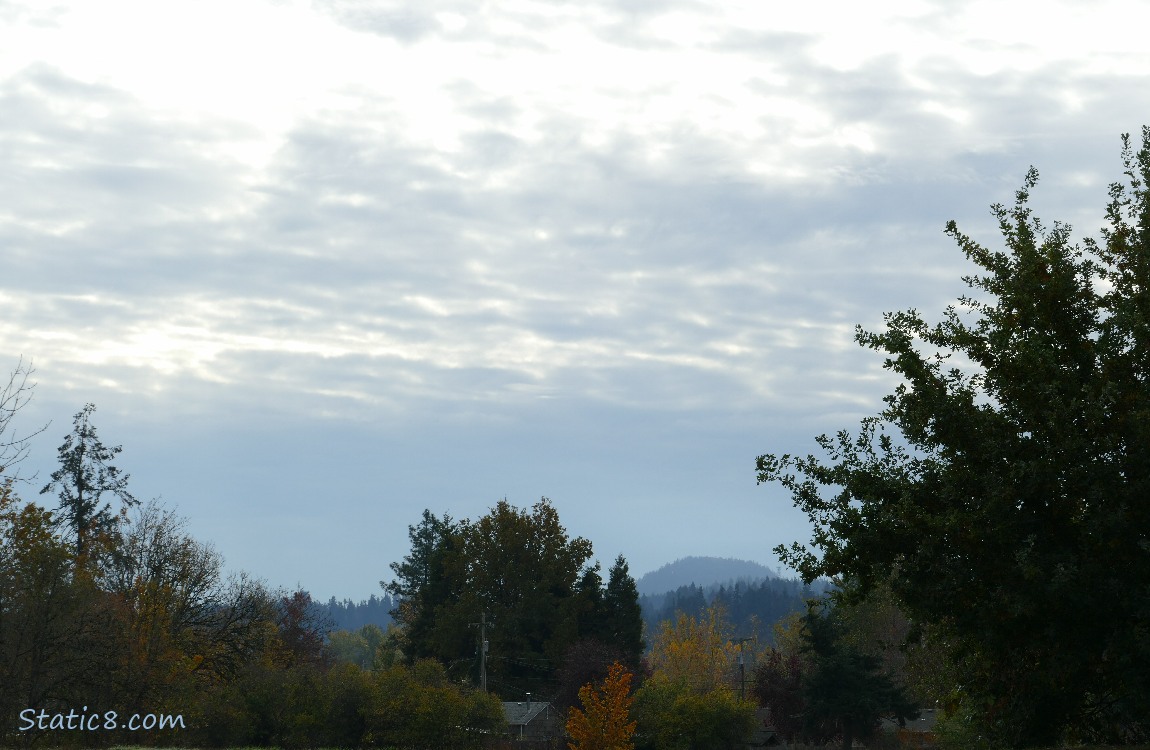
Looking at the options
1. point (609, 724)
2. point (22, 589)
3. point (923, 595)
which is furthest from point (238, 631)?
point (923, 595)

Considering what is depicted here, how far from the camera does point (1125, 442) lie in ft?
44.9

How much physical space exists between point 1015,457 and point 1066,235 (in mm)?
3860

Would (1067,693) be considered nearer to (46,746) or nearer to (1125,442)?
(1125,442)

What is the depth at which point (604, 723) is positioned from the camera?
6106 cm

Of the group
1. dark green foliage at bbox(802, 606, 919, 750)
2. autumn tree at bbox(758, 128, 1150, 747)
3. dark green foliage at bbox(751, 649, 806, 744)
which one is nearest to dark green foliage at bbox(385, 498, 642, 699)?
dark green foliage at bbox(751, 649, 806, 744)

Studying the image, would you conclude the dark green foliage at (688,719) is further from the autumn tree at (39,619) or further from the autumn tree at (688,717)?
the autumn tree at (39,619)

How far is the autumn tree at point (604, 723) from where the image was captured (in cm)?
6031

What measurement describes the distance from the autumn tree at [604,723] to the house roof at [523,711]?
484 inches

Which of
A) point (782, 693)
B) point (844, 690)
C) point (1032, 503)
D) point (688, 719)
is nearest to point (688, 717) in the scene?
point (688, 719)

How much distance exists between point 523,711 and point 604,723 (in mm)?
15420

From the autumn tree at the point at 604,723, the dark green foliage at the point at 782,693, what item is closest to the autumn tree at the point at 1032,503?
the autumn tree at the point at 604,723

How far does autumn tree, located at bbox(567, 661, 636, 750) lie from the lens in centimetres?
6031

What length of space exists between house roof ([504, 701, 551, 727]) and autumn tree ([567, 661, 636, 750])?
40.3 feet

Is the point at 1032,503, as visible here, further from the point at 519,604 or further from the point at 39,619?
the point at 519,604
